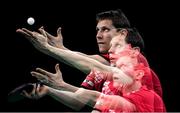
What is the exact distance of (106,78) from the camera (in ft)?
10.6

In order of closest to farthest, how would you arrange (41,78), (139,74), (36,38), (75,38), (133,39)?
1. (41,78)
2. (36,38)
3. (139,74)
4. (133,39)
5. (75,38)

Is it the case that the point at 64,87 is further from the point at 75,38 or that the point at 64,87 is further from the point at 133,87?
the point at 75,38

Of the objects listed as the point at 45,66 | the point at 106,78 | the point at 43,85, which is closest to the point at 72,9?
the point at 45,66

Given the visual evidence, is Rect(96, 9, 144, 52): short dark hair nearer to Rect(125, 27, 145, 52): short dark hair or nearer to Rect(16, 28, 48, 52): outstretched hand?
Rect(125, 27, 145, 52): short dark hair

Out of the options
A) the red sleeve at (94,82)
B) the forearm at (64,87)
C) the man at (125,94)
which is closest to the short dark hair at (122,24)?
the man at (125,94)

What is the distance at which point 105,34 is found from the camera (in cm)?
329

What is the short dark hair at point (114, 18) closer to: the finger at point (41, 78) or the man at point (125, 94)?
the man at point (125, 94)

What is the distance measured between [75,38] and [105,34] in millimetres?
1117

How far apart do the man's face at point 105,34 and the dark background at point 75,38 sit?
2.64ft

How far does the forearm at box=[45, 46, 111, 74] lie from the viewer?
273 cm

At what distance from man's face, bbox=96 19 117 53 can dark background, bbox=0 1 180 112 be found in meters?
0.81

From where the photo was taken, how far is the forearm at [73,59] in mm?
2727

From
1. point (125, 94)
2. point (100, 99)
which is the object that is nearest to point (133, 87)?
point (125, 94)

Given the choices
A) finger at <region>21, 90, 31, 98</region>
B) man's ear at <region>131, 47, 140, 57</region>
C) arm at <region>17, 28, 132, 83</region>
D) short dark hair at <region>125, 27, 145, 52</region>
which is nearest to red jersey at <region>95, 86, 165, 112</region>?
arm at <region>17, 28, 132, 83</region>
